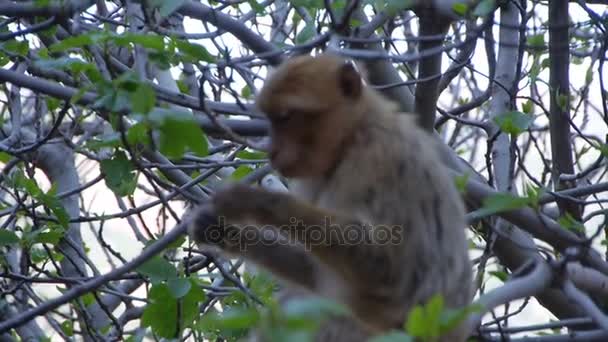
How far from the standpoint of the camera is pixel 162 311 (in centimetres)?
579

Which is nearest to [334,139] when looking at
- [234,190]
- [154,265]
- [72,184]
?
[234,190]

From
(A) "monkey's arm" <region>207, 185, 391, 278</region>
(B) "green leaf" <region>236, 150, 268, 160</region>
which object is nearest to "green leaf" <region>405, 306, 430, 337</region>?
(A) "monkey's arm" <region>207, 185, 391, 278</region>

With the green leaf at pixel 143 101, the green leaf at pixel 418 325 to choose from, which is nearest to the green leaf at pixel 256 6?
the green leaf at pixel 143 101

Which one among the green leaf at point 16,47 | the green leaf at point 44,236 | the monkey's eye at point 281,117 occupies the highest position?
the green leaf at point 16,47

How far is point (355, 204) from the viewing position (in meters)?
4.72

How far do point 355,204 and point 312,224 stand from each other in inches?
10.9

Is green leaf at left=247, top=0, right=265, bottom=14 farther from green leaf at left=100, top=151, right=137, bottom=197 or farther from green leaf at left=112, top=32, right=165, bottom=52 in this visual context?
green leaf at left=112, top=32, right=165, bottom=52

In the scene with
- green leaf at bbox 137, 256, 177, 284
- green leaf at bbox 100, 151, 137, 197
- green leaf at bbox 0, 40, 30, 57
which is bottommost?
green leaf at bbox 137, 256, 177, 284

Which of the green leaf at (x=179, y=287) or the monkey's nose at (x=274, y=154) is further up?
the monkey's nose at (x=274, y=154)

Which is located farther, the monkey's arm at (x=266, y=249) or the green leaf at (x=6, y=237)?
the green leaf at (x=6, y=237)

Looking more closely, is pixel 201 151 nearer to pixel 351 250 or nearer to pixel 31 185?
pixel 351 250

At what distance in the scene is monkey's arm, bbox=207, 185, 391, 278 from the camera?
4.56 metres

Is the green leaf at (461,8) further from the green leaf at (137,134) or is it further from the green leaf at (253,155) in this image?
the green leaf at (137,134)

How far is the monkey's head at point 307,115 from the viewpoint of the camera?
16.3 ft
